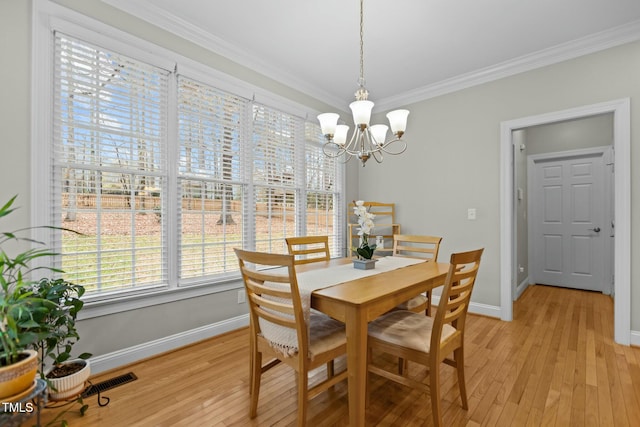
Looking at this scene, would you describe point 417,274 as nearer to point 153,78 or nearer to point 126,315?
point 126,315

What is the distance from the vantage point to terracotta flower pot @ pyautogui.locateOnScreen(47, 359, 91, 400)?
1.61 metres

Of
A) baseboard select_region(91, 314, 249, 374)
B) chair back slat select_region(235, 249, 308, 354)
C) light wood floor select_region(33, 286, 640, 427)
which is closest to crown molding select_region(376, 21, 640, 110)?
light wood floor select_region(33, 286, 640, 427)

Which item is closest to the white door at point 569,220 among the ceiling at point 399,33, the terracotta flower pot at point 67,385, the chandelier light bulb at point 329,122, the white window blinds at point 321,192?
the ceiling at point 399,33

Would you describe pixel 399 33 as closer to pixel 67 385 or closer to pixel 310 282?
pixel 310 282

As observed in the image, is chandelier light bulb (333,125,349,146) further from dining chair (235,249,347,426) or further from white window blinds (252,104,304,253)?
white window blinds (252,104,304,253)

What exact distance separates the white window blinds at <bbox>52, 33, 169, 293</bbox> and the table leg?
173 cm

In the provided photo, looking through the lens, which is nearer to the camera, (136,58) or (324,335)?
(324,335)

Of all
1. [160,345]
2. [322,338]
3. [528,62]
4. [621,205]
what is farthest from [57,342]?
[528,62]

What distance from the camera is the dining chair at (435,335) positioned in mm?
1526

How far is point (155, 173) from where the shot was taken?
2.45 meters

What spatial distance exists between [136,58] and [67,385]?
2.22 m

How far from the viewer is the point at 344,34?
2697mm

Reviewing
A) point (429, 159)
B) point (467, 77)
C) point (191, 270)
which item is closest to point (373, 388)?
point (191, 270)

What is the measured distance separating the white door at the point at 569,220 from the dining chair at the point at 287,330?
4616 mm
